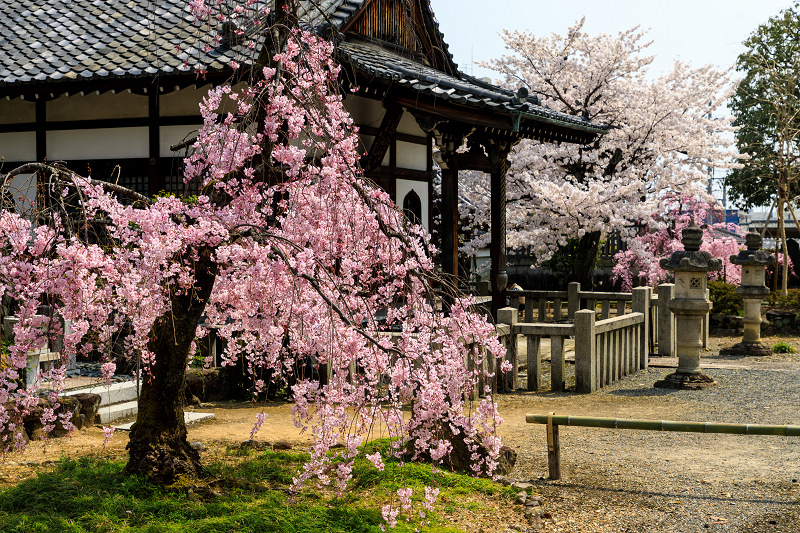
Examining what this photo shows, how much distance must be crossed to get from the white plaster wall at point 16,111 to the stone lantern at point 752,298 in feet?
41.3

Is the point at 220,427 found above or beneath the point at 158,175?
beneath

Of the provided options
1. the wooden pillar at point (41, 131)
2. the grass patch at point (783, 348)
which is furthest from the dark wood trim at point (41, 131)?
the grass patch at point (783, 348)

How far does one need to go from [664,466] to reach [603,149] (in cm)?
1373

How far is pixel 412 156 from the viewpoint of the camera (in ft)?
39.7

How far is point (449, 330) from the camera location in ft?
19.0

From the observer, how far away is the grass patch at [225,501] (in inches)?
178

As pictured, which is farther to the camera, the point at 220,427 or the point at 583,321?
the point at 583,321

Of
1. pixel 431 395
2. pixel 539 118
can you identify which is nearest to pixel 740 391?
pixel 539 118

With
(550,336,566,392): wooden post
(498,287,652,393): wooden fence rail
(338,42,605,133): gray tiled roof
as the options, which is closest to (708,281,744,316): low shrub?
(498,287,652,393): wooden fence rail

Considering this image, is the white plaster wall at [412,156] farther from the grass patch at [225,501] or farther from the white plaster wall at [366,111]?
the grass patch at [225,501]

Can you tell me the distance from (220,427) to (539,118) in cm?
602

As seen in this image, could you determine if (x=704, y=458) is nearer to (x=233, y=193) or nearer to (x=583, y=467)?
(x=583, y=467)

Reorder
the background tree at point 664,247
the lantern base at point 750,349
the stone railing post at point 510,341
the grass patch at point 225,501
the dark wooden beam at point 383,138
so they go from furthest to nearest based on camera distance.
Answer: the background tree at point 664,247
the lantern base at point 750,349
the dark wooden beam at point 383,138
the stone railing post at point 510,341
the grass patch at point 225,501

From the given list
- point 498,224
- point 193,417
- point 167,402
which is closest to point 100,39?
point 193,417
